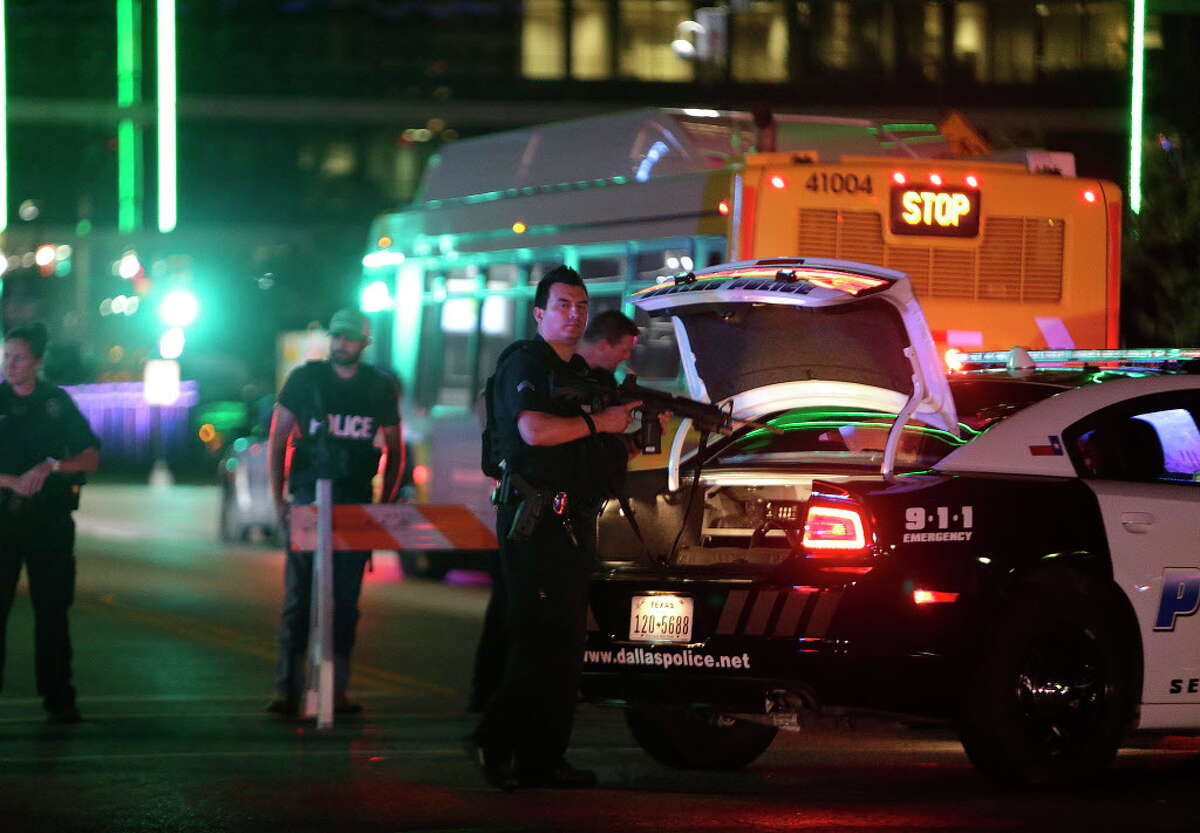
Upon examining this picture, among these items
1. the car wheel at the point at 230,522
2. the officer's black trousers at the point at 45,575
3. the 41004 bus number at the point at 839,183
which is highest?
the 41004 bus number at the point at 839,183

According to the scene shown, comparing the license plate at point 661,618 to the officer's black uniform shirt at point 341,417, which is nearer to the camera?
the license plate at point 661,618

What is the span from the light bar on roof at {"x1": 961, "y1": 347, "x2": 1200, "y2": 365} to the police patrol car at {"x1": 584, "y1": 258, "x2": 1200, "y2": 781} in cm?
16

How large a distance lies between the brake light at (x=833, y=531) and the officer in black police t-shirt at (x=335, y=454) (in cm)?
366

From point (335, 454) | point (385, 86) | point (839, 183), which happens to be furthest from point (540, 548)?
point (385, 86)

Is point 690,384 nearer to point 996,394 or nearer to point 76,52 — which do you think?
point 996,394

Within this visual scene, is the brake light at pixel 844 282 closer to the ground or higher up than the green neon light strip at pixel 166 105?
closer to the ground

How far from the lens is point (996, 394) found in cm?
874

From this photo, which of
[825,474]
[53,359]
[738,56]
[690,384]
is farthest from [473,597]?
[738,56]

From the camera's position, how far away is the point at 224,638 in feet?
47.2

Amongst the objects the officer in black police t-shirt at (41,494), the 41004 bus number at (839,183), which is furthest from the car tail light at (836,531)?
the 41004 bus number at (839,183)

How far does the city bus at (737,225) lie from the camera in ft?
44.7

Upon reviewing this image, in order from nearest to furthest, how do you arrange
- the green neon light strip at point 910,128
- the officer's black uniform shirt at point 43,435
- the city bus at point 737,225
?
the officer's black uniform shirt at point 43,435, the city bus at point 737,225, the green neon light strip at point 910,128

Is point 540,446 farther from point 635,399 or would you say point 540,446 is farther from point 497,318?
point 497,318

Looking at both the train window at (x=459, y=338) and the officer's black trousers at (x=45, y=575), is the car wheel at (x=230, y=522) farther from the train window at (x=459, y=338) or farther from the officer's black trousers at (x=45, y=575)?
the officer's black trousers at (x=45, y=575)
